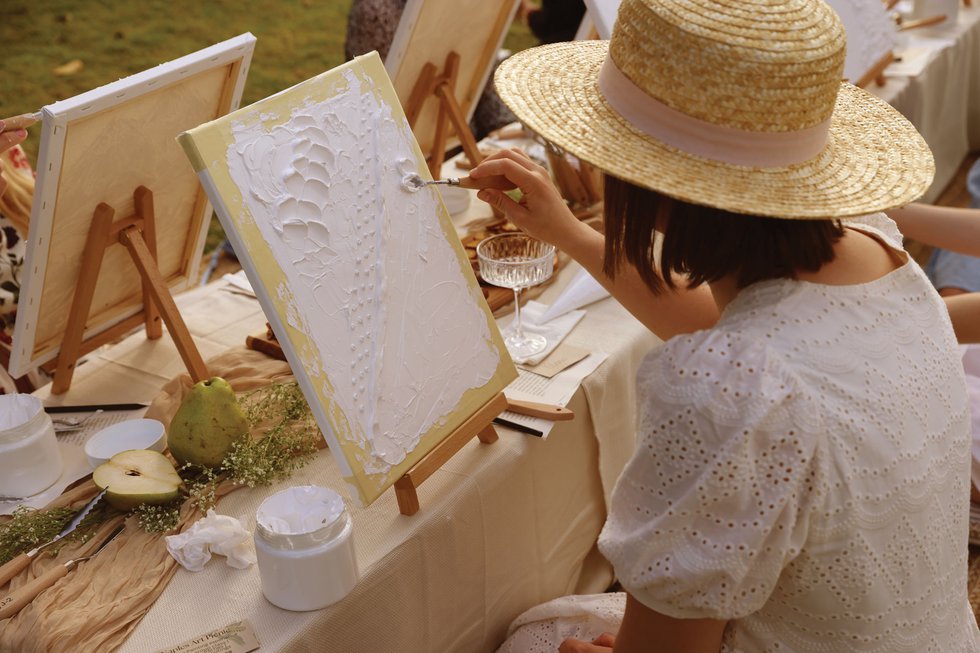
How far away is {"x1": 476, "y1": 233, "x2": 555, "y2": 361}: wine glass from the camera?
1.73 m

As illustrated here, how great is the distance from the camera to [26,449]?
146cm

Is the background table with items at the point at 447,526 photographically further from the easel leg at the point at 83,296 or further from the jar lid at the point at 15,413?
the jar lid at the point at 15,413

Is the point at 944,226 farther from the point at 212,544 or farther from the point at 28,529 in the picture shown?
the point at 28,529

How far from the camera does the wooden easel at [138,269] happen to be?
1644 mm

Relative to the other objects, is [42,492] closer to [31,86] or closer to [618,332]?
[618,332]

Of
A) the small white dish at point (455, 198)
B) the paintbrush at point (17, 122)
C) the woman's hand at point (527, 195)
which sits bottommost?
the small white dish at point (455, 198)

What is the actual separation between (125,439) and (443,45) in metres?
1.22

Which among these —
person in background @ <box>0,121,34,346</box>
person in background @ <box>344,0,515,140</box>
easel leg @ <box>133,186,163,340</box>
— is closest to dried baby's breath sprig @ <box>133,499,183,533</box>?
easel leg @ <box>133,186,163,340</box>

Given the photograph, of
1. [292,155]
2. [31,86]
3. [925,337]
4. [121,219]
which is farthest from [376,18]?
[31,86]

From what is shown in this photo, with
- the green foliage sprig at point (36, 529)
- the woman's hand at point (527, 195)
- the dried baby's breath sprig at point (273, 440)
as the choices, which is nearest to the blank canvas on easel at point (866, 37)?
the woman's hand at point (527, 195)

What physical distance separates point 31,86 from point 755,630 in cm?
551

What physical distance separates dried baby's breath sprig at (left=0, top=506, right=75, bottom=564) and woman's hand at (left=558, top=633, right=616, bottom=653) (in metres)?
0.77

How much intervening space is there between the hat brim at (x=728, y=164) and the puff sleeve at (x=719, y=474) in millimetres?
172

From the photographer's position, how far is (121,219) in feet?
5.57
